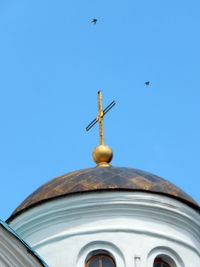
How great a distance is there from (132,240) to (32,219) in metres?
1.53

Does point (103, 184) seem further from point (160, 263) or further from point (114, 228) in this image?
point (160, 263)

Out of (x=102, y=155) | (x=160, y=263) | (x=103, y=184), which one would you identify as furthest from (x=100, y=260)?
(x=102, y=155)

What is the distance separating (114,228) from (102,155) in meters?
1.92

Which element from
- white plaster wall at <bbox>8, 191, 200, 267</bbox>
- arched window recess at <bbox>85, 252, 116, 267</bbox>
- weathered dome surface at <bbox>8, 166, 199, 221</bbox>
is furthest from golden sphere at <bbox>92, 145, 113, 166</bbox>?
arched window recess at <bbox>85, 252, 116, 267</bbox>

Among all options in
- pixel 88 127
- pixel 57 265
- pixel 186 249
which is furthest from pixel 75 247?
pixel 88 127

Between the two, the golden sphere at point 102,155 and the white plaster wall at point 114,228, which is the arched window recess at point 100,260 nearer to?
the white plaster wall at point 114,228

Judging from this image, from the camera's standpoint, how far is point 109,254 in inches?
548

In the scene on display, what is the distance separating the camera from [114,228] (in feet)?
46.1

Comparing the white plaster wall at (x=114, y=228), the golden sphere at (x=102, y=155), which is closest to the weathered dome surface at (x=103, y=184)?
the white plaster wall at (x=114, y=228)

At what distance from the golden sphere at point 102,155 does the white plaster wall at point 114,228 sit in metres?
1.55

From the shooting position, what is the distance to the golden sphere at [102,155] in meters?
15.7

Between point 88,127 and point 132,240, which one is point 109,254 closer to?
point 132,240

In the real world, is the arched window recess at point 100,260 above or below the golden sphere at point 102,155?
below

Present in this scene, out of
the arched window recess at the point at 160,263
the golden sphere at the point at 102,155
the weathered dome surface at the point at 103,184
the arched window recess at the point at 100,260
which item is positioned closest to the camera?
the arched window recess at the point at 100,260
